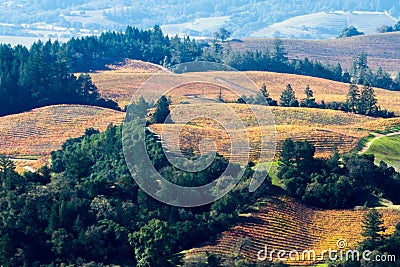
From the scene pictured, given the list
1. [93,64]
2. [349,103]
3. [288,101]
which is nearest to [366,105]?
[349,103]

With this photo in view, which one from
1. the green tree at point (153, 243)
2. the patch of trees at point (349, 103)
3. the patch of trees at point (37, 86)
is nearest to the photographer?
the green tree at point (153, 243)

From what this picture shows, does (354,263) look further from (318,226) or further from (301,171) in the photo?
(301,171)

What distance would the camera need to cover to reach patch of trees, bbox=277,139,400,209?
2424 inches

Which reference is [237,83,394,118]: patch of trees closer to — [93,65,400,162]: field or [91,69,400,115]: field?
[93,65,400,162]: field

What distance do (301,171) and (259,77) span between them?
207 ft

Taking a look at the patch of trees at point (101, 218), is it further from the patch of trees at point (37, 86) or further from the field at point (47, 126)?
the patch of trees at point (37, 86)

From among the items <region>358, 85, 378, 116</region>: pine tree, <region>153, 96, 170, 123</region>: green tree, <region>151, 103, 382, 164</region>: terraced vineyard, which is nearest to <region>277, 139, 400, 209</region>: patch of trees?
<region>151, 103, 382, 164</region>: terraced vineyard

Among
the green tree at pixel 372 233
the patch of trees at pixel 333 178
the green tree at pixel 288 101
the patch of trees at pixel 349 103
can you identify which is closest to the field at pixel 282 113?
the patch of trees at pixel 349 103

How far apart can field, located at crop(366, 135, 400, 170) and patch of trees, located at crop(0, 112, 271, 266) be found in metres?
13.5

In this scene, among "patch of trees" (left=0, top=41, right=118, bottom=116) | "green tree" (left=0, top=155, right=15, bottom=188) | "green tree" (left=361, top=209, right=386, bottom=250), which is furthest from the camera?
"patch of trees" (left=0, top=41, right=118, bottom=116)

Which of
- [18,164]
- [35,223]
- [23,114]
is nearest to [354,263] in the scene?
[35,223]

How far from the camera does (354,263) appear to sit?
49.4m

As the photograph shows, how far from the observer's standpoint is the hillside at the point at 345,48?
168m

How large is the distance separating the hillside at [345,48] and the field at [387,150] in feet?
287
